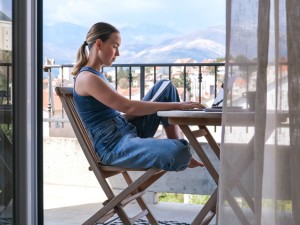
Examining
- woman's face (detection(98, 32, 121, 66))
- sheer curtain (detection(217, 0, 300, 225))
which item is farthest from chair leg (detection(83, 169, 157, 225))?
sheer curtain (detection(217, 0, 300, 225))

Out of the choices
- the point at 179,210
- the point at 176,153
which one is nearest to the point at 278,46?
the point at 176,153

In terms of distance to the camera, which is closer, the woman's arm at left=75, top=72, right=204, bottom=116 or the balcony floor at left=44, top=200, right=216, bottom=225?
the woman's arm at left=75, top=72, right=204, bottom=116

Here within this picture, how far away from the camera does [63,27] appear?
28.1ft

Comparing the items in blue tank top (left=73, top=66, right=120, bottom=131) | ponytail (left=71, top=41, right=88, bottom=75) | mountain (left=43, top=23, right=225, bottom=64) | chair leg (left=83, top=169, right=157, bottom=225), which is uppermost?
mountain (left=43, top=23, right=225, bottom=64)

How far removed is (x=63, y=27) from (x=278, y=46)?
7392 millimetres

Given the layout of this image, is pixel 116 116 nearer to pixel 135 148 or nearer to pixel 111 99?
pixel 111 99

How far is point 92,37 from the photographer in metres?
3.23

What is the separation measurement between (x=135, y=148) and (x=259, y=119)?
1473mm

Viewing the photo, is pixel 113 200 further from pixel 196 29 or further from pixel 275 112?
pixel 196 29

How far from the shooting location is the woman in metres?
2.83

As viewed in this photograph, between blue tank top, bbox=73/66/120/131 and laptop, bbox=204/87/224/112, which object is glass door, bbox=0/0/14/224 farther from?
laptop, bbox=204/87/224/112

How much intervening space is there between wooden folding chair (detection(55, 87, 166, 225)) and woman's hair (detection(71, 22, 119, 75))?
223 millimetres

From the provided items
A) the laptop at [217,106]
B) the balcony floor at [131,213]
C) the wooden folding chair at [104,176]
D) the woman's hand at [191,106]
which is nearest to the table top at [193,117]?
the laptop at [217,106]

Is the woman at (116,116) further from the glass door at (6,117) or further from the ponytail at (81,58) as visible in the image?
the glass door at (6,117)
